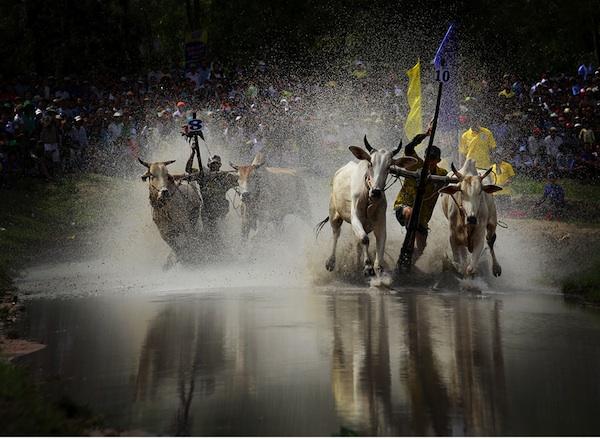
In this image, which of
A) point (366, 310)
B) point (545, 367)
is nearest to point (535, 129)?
point (366, 310)

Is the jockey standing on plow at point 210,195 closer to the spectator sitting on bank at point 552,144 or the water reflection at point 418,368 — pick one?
the water reflection at point 418,368

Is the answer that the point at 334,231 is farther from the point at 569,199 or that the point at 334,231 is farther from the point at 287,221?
the point at 569,199

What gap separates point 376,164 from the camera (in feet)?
55.8

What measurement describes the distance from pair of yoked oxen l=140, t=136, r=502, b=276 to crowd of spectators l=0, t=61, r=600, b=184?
293 inches

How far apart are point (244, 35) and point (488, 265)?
23011 mm

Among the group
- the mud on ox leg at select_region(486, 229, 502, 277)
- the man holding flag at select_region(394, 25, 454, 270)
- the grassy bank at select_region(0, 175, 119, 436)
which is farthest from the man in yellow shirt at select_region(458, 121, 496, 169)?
the grassy bank at select_region(0, 175, 119, 436)

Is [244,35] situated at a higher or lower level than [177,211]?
higher

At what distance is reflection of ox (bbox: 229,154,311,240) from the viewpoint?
917 inches

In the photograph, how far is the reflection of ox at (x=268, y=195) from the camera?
23.3 meters

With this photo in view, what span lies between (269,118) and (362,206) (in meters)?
15.5

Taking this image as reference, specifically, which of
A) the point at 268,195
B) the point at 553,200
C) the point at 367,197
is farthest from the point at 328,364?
A: the point at 553,200

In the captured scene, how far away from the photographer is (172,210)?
68.4ft

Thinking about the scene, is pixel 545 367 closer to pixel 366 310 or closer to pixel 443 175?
pixel 366 310

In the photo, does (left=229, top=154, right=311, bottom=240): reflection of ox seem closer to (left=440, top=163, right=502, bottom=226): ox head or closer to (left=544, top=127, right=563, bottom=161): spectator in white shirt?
(left=440, top=163, right=502, bottom=226): ox head
